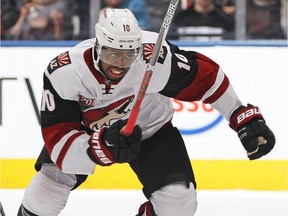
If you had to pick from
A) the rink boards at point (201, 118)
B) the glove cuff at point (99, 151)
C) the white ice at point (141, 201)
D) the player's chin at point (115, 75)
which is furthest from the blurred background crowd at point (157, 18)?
the glove cuff at point (99, 151)

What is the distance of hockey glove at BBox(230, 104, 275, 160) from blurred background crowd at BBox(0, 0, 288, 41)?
1995 millimetres

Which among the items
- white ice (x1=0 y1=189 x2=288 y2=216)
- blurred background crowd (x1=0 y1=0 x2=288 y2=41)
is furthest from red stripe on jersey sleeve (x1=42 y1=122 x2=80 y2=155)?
blurred background crowd (x1=0 y1=0 x2=288 y2=41)

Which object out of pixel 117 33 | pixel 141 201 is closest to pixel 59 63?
pixel 117 33

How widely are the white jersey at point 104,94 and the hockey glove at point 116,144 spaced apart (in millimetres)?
103

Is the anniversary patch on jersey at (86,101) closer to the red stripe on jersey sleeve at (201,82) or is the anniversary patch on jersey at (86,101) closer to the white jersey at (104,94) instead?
the white jersey at (104,94)

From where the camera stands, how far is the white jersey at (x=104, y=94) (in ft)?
9.69

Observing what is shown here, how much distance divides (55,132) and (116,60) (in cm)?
33

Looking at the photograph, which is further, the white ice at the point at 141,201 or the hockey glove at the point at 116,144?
the white ice at the point at 141,201

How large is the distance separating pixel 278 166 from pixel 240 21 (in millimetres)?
1051

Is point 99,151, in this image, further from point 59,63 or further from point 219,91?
point 219,91

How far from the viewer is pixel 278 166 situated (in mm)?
4473

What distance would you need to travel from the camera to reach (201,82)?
314 cm

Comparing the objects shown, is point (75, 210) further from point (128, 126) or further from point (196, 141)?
point (128, 126)

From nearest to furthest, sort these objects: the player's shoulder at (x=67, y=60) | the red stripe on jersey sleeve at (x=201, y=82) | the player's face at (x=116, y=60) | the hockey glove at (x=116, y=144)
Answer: the hockey glove at (x=116, y=144), the player's face at (x=116, y=60), the player's shoulder at (x=67, y=60), the red stripe on jersey sleeve at (x=201, y=82)
